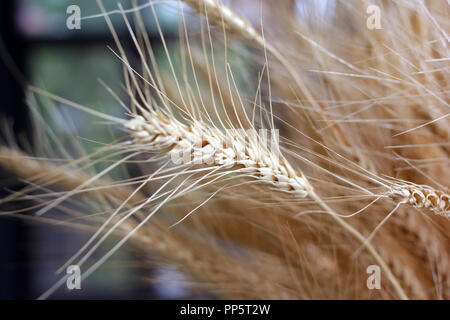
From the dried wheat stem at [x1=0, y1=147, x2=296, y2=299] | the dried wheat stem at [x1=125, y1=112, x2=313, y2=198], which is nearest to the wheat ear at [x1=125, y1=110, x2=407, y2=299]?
the dried wheat stem at [x1=125, y1=112, x2=313, y2=198]

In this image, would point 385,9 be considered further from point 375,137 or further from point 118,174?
point 118,174

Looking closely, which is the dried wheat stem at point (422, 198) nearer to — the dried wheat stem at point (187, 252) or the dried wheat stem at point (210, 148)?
the dried wheat stem at point (210, 148)

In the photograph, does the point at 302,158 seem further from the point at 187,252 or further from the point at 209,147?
the point at 187,252

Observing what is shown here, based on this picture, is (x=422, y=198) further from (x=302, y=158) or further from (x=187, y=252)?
(x=187, y=252)

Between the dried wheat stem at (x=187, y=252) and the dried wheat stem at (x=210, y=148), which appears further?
the dried wheat stem at (x=187, y=252)

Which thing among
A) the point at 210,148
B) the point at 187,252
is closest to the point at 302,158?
the point at 210,148

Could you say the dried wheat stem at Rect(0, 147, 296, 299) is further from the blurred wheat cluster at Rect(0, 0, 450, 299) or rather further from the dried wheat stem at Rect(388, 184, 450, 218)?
the dried wheat stem at Rect(388, 184, 450, 218)

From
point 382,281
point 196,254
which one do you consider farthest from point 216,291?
point 382,281

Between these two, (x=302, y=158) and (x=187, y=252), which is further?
(x=187, y=252)

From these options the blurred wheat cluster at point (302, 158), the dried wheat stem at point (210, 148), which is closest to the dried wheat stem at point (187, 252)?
the blurred wheat cluster at point (302, 158)
